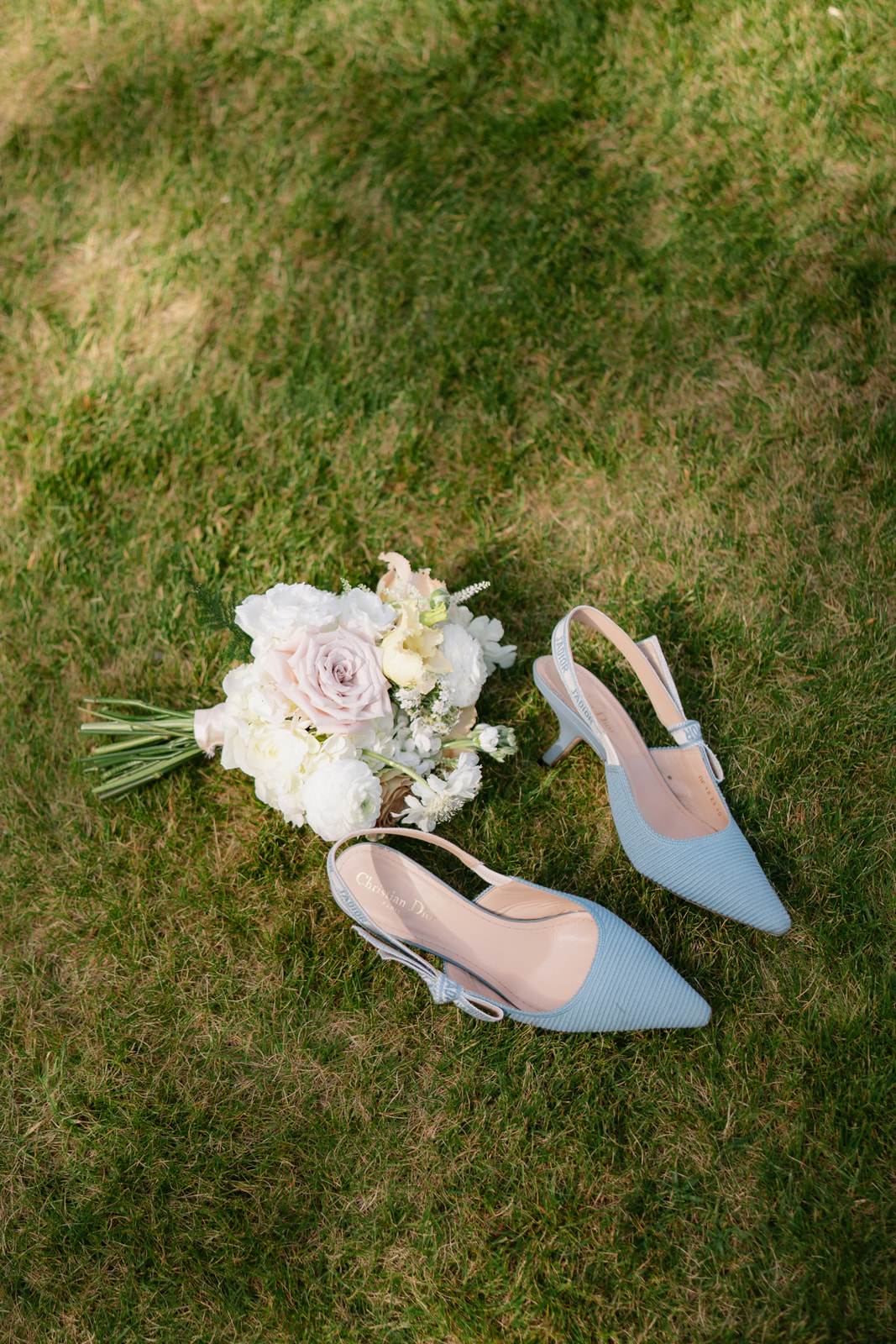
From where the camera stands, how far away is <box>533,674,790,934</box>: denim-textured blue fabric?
6.86 feet

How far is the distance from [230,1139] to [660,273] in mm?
2867

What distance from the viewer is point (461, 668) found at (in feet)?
6.47

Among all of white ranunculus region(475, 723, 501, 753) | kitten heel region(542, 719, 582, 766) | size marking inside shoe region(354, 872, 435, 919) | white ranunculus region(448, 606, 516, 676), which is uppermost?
white ranunculus region(448, 606, 516, 676)

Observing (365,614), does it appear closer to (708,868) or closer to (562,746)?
(562,746)

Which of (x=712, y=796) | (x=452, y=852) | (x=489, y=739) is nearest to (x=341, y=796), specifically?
(x=489, y=739)

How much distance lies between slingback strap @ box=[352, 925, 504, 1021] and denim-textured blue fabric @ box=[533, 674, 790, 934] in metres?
0.54

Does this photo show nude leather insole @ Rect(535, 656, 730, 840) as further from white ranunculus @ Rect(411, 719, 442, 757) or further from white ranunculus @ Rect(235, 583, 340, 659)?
white ranunculus @ Rect(235, 583, 340, 659)

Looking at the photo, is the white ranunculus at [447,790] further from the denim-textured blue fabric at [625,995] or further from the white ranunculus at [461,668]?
the denim-textured blue fabric at [625,995]

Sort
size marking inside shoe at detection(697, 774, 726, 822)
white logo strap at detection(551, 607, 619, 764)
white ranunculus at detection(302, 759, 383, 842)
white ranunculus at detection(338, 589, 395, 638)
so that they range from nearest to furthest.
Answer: white ranunculus at detection(302, 759, 383, 842) < white ranunculus at detection(338, 589, 395, 638) < white logo strap at detection(551, 607, 619, 764) < size marking inside shoe at detection(697, 774, 726, 822)

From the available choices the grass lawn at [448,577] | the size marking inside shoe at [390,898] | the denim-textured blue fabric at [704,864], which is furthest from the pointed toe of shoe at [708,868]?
the size marking inside shoe at [390,898]

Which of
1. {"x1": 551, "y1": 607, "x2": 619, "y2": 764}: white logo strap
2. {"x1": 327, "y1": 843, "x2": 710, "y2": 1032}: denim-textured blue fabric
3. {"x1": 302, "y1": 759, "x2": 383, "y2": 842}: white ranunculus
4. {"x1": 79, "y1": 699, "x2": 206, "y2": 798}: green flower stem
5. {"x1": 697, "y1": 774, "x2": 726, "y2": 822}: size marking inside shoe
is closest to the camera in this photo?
{"x1": 302, "y1": 759, "x2": 383, "y2": 842}: white ranunculus

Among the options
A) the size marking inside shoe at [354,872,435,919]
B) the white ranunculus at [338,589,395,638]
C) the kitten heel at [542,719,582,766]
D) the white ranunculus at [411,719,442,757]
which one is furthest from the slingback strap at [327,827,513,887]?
the white ranunculus at [338,589,395,638]

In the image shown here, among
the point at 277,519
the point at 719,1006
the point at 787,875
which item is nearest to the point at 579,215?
the point at 277,519

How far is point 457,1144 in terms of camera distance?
2.12 m
